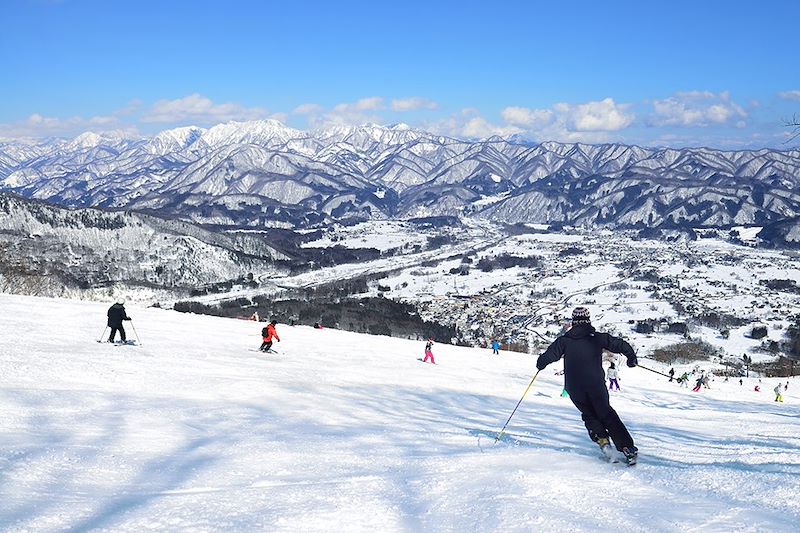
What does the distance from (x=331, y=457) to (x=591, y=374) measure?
10.7 ft

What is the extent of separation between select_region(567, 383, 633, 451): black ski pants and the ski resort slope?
377 mm

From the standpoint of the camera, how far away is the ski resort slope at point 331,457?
209 inches

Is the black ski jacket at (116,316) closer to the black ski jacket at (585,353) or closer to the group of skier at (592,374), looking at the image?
the group of skier at (592,374)

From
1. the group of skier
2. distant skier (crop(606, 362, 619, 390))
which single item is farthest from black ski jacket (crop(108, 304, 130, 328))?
distant skier (crop(606, 362, 619, 390))

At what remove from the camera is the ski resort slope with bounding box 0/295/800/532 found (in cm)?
530

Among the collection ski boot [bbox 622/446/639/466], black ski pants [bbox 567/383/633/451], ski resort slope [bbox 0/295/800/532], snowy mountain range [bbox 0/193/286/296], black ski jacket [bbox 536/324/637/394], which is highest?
snowy mountain range [bbox 0/193/286/296]

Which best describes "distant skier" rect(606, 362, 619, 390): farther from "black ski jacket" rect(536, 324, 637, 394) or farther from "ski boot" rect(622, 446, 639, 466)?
"ski boot" rect(622, 446, 639, 466)

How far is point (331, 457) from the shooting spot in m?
7.85

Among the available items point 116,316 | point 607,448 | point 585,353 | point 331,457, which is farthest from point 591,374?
point 116,316

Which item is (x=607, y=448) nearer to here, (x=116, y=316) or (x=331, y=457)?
(x=331, y=457)

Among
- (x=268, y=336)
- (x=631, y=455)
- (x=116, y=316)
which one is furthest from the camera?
(x=268, y=336)

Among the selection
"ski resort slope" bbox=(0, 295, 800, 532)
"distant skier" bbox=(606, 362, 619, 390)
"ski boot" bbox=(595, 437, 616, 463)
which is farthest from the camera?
"distant skier" bbox=(606, 362, 619, 390)

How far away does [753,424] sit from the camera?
1335 centimetres

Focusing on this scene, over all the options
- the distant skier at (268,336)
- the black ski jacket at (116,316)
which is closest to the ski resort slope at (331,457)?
the black ski jacket at (116,316)
